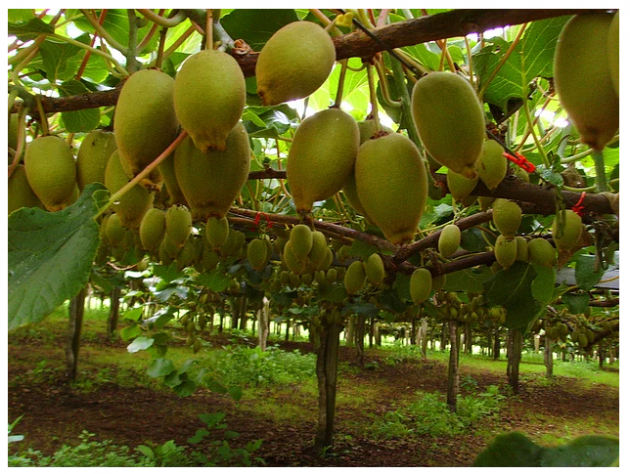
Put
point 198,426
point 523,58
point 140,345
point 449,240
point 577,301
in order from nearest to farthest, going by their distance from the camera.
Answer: point 523,58 → point 449,240 → point 577,301 → point 140,345 → point 198,426

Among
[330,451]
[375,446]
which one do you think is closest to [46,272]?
[330,451]

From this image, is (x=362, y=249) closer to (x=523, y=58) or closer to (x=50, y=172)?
(x=523, y=58)

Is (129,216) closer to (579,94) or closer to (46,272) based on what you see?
(46,272)

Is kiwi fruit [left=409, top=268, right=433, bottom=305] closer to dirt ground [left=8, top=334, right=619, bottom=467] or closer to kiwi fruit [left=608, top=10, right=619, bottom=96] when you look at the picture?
kiwi fruit [left=608, top=10, right=619, bottom=96]

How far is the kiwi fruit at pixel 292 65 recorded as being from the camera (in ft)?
1.88

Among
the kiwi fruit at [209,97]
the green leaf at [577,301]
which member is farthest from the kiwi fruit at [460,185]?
the green leaf at [577,301]

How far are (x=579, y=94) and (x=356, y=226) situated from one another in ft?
6.25

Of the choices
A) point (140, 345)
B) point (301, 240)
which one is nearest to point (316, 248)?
point (301, 240)

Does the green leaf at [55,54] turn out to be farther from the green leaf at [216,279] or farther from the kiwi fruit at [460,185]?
the green leaf at [216,279]

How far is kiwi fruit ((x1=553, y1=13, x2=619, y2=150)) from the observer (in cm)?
49

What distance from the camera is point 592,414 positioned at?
8750mm

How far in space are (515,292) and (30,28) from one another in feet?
5.50

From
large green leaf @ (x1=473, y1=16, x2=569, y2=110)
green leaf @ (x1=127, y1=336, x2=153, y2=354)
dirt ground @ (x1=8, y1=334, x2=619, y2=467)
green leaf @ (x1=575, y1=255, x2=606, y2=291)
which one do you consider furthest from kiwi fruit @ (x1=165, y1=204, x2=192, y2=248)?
dirt ground @ (x1=8, y1=334, x2=619, y2=467)

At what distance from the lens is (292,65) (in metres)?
0.57
